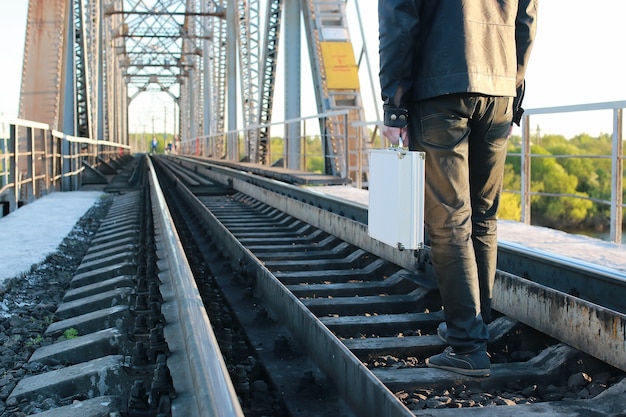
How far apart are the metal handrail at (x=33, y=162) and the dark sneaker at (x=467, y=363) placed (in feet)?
21.2

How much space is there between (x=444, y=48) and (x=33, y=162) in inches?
345

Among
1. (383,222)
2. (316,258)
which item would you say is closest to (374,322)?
(383,222)

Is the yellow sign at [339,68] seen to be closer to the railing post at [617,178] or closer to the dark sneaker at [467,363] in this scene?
the railing post at [617,178]

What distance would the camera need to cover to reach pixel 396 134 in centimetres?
263

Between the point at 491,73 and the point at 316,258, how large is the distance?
2866 millimetres

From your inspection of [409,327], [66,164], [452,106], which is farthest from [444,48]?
[66,164]

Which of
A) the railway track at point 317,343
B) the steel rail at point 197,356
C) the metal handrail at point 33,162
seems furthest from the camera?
the metal handrail at point 33,162

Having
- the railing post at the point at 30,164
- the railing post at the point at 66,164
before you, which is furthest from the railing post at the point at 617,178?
the railing post at the point at 66,164

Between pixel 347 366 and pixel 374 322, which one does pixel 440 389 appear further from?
pixel 374 322

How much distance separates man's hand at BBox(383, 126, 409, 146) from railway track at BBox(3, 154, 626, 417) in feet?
2.40

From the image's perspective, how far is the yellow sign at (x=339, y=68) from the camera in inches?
567

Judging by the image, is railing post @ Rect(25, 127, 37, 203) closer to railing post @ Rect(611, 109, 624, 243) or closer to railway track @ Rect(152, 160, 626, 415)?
railway track @ Rect(152, 160, 626, 415)

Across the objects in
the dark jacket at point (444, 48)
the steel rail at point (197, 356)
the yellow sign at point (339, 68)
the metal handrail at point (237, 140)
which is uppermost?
the yellow sign at point (339, 68)

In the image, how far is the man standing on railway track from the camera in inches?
97.7
